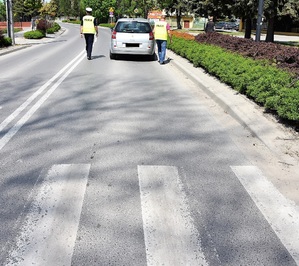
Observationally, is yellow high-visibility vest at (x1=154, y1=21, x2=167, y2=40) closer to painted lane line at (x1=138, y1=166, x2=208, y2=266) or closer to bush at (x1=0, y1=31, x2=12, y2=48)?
painted lane line at (x1=138, y1=166, x2=208, y2=266)

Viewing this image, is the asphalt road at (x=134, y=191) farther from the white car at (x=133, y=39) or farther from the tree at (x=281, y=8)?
the tree at (x=281, y=8)

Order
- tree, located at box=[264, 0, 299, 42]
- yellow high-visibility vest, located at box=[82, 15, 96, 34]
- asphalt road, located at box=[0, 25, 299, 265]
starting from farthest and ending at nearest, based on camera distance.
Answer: tree, located at box=[264, 0, 299, 42], yellow high-visibility vest, located at box=[82, 15, 96, 34], asphalt road, located at box=[0, 25, 299, 265]

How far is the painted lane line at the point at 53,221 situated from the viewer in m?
2.67

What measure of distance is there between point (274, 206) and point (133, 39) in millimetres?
12567

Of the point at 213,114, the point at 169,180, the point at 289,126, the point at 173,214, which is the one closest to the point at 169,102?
the point at 213,114

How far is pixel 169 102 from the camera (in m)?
7.89

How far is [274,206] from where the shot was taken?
3.52m

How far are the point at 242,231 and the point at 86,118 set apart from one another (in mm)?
3876

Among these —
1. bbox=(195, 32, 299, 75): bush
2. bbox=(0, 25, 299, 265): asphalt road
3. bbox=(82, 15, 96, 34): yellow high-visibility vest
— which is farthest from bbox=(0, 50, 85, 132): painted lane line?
bbox=(195, 32, 299, 75): bush

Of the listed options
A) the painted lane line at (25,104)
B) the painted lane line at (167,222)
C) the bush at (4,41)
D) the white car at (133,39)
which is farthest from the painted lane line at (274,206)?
the bush at (4,41)

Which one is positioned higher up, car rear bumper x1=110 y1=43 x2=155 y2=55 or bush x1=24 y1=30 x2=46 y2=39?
car rear bumper x1=110 y1=43 x2=155 y2=55

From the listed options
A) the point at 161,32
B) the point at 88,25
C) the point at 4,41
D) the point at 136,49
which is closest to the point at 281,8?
the point at 136,49

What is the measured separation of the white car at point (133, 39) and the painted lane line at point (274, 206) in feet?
37.9

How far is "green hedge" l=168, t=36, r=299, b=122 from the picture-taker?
571cm
